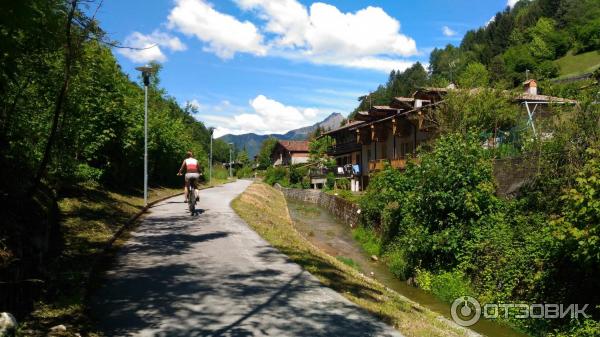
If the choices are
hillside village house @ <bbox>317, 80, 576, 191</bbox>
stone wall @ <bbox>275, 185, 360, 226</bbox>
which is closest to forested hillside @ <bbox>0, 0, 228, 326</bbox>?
stone wall @ <bbox>275, 185, 360, 226</bbox>

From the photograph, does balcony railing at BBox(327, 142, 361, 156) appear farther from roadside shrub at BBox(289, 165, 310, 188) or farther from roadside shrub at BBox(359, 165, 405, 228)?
roadside shrub at BBox(359, 165, 405, 228)

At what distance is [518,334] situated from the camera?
33.0 feet

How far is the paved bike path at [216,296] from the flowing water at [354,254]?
15.2 ft

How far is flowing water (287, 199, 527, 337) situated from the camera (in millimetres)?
10555

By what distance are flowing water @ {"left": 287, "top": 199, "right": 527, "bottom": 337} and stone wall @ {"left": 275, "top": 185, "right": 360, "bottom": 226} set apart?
477mm

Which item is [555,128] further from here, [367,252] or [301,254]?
[367,252]

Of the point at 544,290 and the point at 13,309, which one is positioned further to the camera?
the point at 544,290

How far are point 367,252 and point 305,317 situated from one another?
1384cm

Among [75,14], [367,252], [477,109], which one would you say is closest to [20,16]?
[75,14]

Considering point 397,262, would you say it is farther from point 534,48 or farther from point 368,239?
point 534,48

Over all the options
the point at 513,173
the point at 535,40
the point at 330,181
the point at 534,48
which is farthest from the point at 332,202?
the point at 535,40

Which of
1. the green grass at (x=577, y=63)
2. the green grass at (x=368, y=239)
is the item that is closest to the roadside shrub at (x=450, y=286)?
the green grass at (x=368, y=239)

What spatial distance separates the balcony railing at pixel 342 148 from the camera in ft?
170

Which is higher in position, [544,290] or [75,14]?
[75,14]
